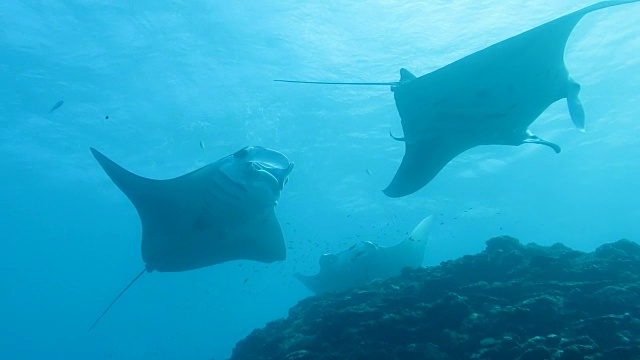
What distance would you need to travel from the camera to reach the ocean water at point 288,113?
1700 cm

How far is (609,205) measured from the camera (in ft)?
146

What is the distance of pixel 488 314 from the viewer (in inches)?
259

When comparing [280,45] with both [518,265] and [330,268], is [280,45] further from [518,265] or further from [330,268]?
Result: [518,265]

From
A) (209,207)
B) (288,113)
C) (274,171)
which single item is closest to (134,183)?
(209,207)

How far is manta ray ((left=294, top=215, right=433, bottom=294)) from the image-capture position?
45.9 feet

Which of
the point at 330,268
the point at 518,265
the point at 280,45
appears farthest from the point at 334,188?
the point at 518,265

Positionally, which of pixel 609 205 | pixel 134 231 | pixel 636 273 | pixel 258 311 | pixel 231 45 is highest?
pixel 636 273

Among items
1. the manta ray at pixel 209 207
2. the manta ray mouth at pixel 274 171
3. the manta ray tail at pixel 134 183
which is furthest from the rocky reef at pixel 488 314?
the manta ray tail at pixel 134 183

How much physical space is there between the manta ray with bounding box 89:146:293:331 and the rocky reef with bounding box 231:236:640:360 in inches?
81.7

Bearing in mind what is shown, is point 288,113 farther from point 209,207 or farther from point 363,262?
point 209,207

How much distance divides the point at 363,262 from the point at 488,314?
7.48m

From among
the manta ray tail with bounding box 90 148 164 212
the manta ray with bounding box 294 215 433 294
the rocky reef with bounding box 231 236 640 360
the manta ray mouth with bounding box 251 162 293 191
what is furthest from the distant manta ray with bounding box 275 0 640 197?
the manta ray with bounding box 294 215 433 294

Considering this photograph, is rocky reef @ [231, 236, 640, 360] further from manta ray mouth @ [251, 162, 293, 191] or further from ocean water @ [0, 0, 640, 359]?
ocean water @ [0, 0, 640, 359]

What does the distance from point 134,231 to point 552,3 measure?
128 feet
